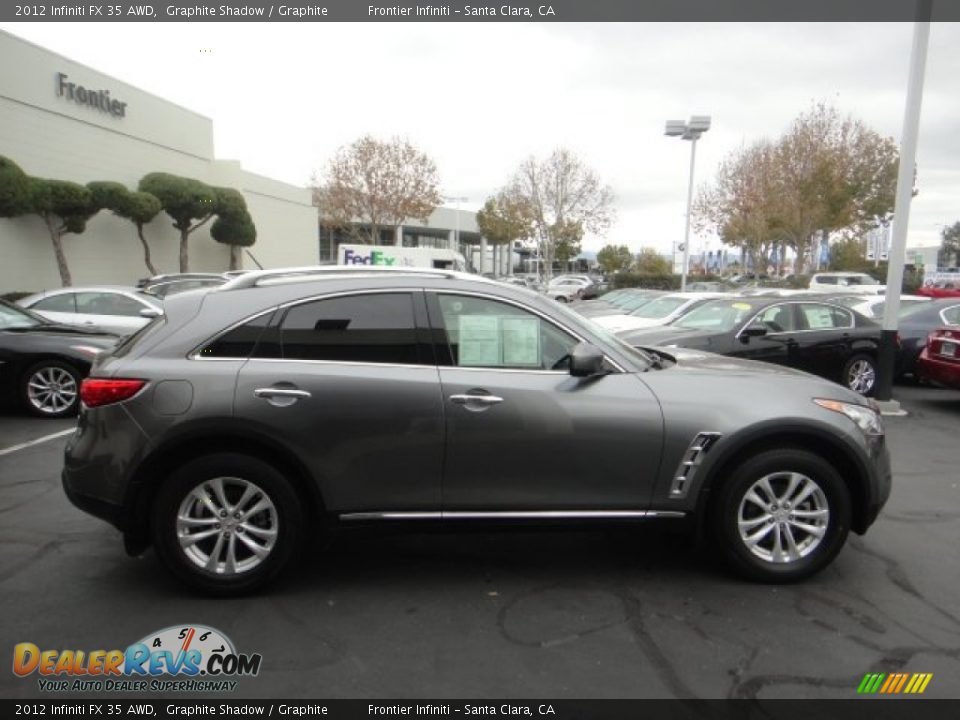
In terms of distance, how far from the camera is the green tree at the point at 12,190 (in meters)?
16.8

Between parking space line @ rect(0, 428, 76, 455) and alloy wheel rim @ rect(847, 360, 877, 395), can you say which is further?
alloy wheel rim @ rect(847, 360, 877, 395)

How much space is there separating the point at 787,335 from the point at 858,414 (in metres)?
5.59

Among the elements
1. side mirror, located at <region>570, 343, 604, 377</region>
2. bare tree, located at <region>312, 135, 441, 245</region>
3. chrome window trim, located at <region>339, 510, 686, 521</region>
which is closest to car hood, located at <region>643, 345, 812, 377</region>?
side mirror, located at <region>570, 343, 604, 377</region>

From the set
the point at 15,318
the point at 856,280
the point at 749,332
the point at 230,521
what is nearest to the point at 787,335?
the point at 749,332

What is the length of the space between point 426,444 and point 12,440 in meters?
5.42

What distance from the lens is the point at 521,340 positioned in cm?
365

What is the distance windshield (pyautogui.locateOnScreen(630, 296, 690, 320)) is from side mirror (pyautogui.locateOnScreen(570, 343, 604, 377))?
30.8 feet

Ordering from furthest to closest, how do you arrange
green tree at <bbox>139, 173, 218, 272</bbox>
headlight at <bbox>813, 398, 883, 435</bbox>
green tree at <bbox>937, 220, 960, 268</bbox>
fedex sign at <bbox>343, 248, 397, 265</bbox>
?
green tree at <bbox>937, 220, 960, 268</bbox>
fedex sign at <bbox>343, 248, 397, 265</bbox>
green tree at <bbox>139, 173, 218, 272</bbox>
headlight at <bbox>813, 398, 883, 435</bbox>

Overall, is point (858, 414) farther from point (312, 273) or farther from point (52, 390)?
point (52, 390)

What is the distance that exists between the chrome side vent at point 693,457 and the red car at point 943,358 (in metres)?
6.41

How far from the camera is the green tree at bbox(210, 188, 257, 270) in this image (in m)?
26.1

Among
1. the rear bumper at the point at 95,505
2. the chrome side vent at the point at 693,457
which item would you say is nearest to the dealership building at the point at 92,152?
the rear bumper at the point at 95,505

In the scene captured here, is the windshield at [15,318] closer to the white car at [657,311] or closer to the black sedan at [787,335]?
the black sedan at [787,335]

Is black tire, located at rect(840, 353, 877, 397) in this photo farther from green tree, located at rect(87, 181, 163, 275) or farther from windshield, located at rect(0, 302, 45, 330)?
green tree, located at rect(87, 181, 163, 275)
